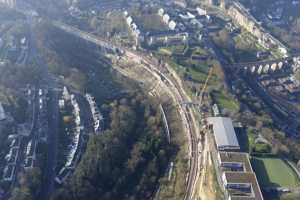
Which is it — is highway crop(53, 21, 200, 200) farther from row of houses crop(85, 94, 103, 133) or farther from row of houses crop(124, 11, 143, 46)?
row of houses crop(85, 94, 103, 133)

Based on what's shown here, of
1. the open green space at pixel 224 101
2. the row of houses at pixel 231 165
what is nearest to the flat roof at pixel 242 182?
the row of houses at pixel 231 165

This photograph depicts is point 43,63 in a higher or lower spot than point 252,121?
higher

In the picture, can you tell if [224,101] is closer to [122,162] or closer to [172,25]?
[122,162]

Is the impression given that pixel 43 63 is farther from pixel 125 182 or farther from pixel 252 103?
pixel 252 103

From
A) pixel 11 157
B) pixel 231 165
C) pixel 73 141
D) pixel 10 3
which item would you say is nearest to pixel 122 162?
pixel 73 141

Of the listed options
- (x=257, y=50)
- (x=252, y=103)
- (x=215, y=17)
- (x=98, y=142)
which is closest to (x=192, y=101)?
(x=252, y=103)

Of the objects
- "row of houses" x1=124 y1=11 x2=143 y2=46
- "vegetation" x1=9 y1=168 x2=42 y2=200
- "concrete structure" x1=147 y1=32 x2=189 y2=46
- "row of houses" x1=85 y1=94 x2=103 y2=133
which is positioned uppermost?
"row of houses" x1=124 y1=11 x2=143 y2=46

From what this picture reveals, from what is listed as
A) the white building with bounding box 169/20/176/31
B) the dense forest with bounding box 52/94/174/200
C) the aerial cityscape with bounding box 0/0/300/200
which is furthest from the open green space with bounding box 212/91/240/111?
the white building with bounding box 169/20/176/31

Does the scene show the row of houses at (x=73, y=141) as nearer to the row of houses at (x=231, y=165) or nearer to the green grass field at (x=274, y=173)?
the row of houses at (x=231, y=165)
